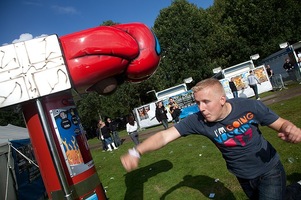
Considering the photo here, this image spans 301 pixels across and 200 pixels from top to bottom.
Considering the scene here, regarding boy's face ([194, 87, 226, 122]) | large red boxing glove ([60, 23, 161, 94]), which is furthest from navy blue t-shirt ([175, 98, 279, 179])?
large red boxing glove ([60, 23, 161, 94])

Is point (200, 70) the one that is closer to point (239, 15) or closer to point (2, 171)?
point (239, 15)

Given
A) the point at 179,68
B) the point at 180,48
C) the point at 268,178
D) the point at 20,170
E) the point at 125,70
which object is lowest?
the point at 268,178

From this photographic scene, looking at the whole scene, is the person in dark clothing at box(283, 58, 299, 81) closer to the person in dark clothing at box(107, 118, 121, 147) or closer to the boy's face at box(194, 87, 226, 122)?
the person in dark clothing at box(107, 118, 121, 147)

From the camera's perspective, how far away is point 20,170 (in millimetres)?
8383

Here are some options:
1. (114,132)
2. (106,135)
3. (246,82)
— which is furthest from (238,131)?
(246,82)

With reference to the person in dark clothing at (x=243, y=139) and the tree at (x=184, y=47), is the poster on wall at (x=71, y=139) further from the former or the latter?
the tree at (x=184, y=47)

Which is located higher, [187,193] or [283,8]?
[283,8]

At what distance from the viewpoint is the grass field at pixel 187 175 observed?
524 cm

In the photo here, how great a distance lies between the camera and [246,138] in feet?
9.85

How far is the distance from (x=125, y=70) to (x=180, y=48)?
3233 cm

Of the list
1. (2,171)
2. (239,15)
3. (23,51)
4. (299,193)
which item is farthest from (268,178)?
(239,15)

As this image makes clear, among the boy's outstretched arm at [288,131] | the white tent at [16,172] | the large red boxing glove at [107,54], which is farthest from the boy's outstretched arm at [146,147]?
the white tent at [16,172]

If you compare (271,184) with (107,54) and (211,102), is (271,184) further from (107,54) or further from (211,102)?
(107,54)

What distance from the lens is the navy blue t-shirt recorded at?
2.97 m
